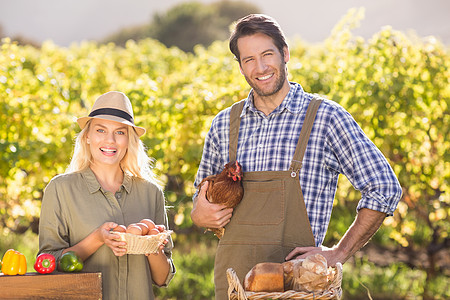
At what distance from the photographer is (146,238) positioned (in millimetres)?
2379

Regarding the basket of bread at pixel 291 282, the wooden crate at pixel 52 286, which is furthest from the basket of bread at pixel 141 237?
the basket of bread at pixel 291 282

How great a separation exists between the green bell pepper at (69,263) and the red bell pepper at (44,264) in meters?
0.05

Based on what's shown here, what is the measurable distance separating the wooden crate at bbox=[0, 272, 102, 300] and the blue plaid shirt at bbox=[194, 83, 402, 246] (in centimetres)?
91

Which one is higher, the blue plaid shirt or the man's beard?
the man's beard

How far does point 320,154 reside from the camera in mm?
2641

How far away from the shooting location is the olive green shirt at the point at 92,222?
8.59 ft

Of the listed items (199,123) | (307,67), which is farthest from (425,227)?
(199,123)

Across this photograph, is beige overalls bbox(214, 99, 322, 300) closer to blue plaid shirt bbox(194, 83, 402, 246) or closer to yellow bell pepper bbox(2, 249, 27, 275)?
blue plaid shirt bbox(194, 83, 402, 246)

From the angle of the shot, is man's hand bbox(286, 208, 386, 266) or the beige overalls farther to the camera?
the beige overalls

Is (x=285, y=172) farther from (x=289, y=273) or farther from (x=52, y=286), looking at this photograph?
(x=52, y=286)

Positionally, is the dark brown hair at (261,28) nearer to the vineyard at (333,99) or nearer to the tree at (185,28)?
the vineyard at (333,99)

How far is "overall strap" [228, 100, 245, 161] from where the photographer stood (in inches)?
112

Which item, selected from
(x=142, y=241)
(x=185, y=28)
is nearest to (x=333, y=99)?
(x=142, y=241)

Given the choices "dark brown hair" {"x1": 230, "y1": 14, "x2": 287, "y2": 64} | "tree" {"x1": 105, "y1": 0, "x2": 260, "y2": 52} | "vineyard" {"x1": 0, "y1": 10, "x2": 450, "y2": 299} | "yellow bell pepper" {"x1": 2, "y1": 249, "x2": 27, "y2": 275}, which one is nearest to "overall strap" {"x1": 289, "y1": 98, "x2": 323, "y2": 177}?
"dark brown hair" {"x1": 230, "y1": 14, "x2": 287, "y2": 64}
